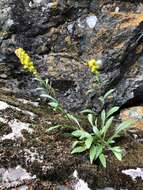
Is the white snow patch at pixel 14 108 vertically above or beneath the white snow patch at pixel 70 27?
beneath

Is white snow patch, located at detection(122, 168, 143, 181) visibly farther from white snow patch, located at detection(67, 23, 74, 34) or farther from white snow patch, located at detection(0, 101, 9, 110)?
white snow patch, located at detection(67, 23, 74, 34)

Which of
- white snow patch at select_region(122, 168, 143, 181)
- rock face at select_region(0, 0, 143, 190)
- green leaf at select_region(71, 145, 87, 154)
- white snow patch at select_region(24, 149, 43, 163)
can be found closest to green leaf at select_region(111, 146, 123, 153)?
white snow patch at select_region(122, 168, 143, 181)

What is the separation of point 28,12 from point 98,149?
3304mm

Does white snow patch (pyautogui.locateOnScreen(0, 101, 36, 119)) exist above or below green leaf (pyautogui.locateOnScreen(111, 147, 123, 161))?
above

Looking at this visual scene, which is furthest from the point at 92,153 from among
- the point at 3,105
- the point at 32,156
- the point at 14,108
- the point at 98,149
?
the point at 3,105

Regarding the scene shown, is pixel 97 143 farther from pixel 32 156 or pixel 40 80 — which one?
pixel 40 80

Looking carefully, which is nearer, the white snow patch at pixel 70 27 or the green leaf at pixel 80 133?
the green leaf at pixel 80 133

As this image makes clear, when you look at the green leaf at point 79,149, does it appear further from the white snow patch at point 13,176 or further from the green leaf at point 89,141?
the white snow patch at point 13,176

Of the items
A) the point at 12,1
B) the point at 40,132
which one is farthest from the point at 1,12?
the point at 40,132

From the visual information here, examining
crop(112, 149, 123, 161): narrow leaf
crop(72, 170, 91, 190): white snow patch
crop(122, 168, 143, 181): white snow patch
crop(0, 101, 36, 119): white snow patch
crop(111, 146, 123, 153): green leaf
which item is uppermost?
crop(0, 101, 36, 119): white snow patch

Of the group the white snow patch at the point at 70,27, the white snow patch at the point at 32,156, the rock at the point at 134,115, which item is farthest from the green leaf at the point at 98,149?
the white snow patch at the point at 70,27

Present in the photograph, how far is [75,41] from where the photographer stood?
7062 mm

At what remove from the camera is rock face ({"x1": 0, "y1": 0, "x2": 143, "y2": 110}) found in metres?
6.92

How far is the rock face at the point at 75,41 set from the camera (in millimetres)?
6922
